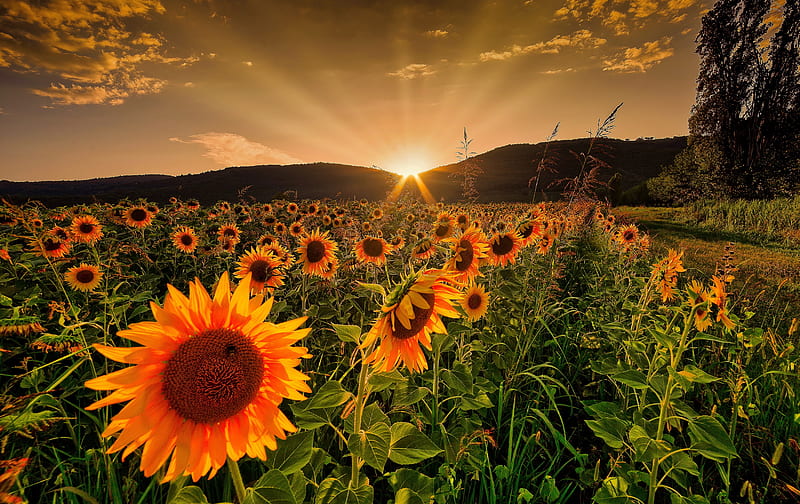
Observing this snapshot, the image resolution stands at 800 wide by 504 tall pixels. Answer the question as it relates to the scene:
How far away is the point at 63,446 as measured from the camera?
1970 millimetres

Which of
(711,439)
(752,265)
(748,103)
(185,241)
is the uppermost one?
(748,103)

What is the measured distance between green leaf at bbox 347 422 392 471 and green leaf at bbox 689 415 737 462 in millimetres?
1246

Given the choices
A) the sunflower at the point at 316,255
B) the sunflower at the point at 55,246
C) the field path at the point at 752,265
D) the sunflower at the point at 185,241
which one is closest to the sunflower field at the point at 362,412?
the sunflower at the point at 316,255

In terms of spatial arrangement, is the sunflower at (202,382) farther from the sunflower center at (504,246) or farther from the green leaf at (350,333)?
the sunflower center at (504,246)

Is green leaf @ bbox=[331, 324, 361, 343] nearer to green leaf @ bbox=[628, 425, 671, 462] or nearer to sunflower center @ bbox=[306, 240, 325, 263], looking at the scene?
green leaf @ bbox=[628, 425, 671, 462]

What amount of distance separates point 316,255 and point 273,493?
2.97 metres

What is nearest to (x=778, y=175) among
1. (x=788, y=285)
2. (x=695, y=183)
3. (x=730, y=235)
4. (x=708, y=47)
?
(x=695, y=183)

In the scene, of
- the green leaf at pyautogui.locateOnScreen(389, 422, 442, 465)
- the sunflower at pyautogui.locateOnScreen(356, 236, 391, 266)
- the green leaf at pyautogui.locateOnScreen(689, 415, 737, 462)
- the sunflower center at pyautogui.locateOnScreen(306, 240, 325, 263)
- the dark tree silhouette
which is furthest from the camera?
the dark tree silhouette

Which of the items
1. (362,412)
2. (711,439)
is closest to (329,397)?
(362,412)

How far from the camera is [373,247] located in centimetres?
387

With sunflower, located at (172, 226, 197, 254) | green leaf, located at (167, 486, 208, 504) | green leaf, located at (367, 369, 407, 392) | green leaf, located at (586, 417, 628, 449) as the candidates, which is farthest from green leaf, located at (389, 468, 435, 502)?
sunflower, located at (172, 226, 197, 254)

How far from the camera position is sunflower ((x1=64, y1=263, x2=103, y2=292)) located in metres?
3.59

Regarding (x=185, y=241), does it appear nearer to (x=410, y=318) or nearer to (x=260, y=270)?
(x=260, y=270)

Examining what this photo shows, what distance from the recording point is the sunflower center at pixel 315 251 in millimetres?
3717
